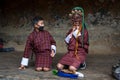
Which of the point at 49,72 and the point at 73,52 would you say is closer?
the point at 49,72

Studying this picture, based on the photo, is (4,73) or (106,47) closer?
(4,73)

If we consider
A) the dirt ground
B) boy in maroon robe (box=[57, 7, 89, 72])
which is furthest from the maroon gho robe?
the dirt ground

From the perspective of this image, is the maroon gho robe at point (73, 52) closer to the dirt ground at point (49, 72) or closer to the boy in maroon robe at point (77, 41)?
the boy in maroon robe at point (77, 41)

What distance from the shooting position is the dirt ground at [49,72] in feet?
17.0

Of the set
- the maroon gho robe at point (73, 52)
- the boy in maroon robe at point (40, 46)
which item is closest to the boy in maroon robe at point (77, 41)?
the maroon gho robe at point (73, 52)

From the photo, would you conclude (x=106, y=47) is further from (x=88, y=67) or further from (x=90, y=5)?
(x=88, y=67)

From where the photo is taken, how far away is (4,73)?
5.40 meters

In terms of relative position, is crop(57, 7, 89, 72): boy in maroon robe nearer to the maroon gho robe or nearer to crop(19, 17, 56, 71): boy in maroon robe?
the maroon gho robe

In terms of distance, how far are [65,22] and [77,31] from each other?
8.16 feet

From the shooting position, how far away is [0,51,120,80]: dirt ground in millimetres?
5176

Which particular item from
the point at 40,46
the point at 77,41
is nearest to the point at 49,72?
the point at 40,46

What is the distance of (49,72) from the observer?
5.53 m

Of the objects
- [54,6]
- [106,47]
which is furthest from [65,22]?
[106,47]

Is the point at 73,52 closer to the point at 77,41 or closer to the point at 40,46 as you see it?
the point at 77,41
